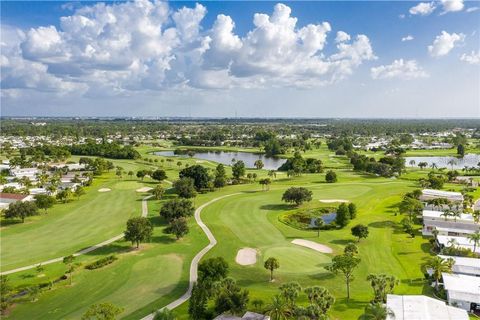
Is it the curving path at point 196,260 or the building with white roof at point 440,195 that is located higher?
the building with white roof at point 440,195

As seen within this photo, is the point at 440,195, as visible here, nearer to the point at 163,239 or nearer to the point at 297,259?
the point at 297,259

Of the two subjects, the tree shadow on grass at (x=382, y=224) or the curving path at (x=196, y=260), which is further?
the tree shadow on grass at (x=382, y=224)

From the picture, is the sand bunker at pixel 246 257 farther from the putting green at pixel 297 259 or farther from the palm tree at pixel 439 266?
the palm tree at pixel 439 266

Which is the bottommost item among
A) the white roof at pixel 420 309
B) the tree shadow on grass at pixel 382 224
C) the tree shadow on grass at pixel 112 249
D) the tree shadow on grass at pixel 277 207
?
the tree shadow on grass at pixel 112 249

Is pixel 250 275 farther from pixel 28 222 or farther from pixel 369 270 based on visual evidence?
pixel 28 222

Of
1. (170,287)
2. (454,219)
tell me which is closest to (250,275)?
(170,287)

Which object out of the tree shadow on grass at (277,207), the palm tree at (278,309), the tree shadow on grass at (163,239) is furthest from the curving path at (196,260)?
the tree shadow on grass at (277,207)
